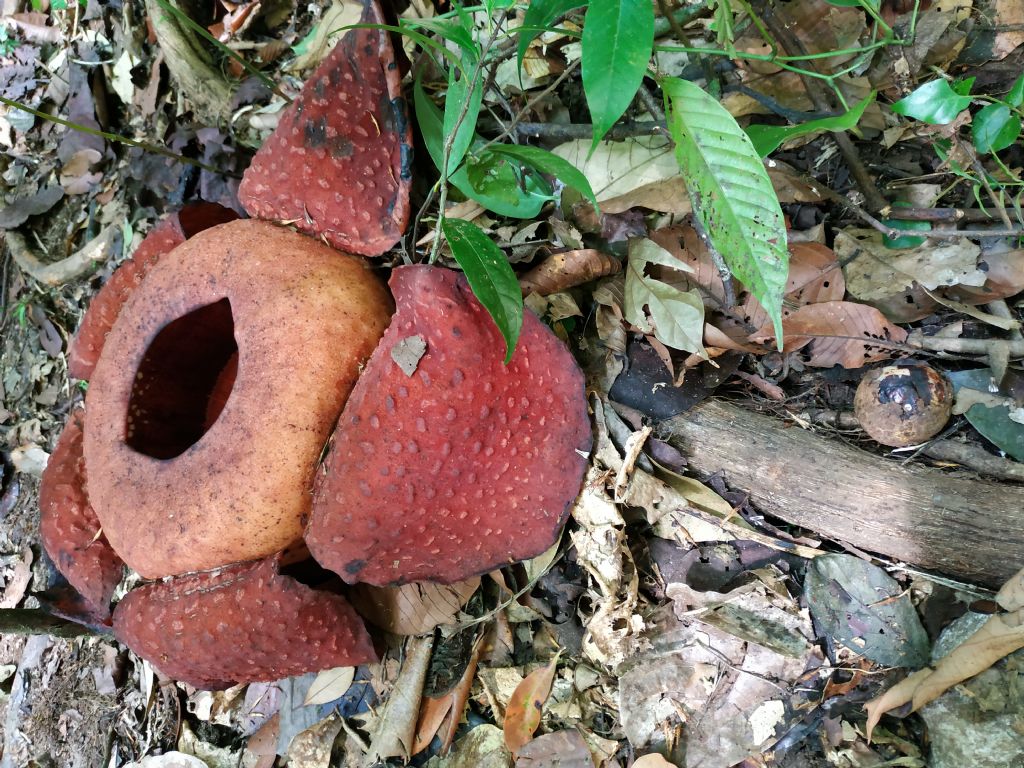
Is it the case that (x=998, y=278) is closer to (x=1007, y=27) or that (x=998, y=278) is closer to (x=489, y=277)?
(x=1007, y=27)

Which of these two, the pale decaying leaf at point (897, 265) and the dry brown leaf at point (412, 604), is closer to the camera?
the pale decaying leaf at point (897, 265)

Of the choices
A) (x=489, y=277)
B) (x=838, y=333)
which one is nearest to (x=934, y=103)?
(x=838, y=333)

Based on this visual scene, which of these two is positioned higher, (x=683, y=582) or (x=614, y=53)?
(x=614, y=53)

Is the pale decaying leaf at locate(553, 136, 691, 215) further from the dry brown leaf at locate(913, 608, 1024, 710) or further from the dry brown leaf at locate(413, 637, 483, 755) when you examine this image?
the dry brown leaf at locate(413, 637, 483, 755)

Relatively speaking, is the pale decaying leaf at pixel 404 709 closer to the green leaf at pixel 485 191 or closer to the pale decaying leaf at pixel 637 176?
the green leaf at pixel 485 191

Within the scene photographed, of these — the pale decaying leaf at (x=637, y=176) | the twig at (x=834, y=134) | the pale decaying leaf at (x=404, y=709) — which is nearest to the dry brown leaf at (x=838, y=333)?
the twig at (x=834, y=134)

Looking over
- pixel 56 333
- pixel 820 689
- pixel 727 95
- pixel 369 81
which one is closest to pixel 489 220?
pixel 369 81
